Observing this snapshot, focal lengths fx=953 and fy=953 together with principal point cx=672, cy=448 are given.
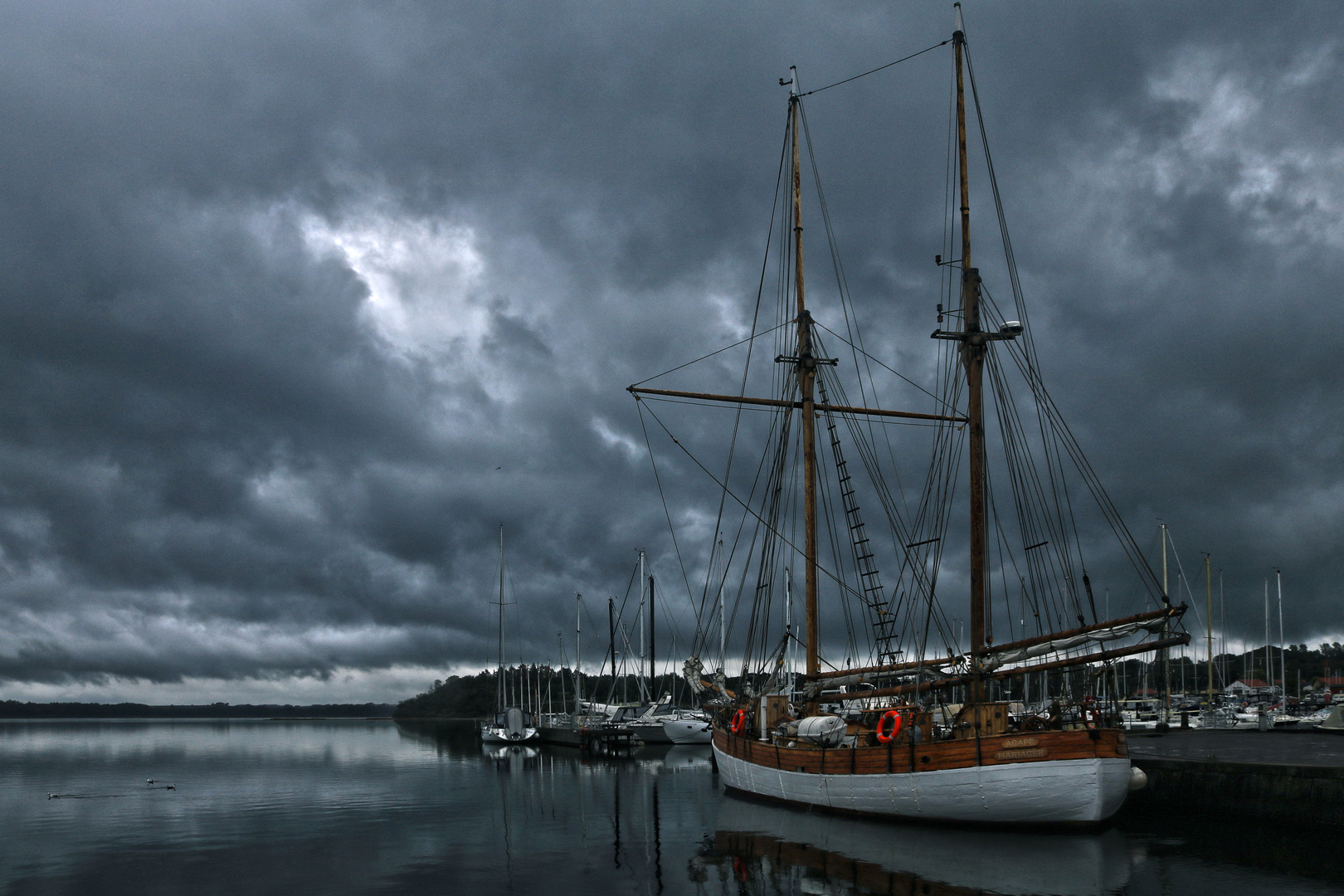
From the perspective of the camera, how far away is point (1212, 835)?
104ft

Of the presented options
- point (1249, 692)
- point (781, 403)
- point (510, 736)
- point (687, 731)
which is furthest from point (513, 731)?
point (1249, 692)

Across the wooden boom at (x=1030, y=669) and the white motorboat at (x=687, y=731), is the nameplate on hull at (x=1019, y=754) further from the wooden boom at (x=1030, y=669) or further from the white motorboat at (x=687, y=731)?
the white motorboat at (x=687, y=731)

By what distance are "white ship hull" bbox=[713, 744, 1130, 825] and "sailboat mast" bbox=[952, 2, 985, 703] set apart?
14.9 ft

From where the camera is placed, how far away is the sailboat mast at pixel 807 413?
4516 cm

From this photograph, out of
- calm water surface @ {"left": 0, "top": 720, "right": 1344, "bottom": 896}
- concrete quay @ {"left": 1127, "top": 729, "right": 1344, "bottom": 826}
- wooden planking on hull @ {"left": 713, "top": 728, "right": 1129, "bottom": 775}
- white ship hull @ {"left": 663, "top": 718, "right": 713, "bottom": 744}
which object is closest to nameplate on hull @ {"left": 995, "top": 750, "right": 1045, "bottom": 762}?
wooden planking on hull @ {"left": 713, "top": 728, "right": 1129, "bottom": 775}

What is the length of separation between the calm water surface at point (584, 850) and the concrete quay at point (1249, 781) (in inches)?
26.0

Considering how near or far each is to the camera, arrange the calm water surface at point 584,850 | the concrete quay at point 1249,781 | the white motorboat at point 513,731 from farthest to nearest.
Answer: the white motorboat at point 513,731
the concrete quay at point 1249,781
the calm water surface at point 584,850

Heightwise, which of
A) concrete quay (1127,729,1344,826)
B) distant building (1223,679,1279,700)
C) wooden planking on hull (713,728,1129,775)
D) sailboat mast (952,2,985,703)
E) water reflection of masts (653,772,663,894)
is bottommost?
distant building (1223,679,1279,700)

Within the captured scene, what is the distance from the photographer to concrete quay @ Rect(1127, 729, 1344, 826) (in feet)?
99.2

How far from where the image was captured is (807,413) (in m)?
48.7

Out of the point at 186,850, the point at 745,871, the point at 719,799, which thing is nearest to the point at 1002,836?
the point at 745,871

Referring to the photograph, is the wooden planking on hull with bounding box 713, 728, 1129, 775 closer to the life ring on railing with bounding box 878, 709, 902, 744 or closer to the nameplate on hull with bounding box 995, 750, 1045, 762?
the nameplate on hull with bounding box 995, 750, 1045, 762

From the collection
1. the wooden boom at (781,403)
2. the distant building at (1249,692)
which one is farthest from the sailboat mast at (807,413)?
the distant building at (1249,692)

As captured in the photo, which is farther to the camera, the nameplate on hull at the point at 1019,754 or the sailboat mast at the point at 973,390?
the sailboat mast at the point at 973,390
